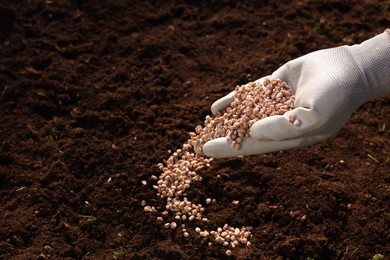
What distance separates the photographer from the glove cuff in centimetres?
352

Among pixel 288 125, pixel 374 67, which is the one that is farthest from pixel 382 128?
pixel 288 125

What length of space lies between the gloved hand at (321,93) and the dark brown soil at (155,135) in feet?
1.73

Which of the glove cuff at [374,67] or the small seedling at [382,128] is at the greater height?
the glove cuff at [374,67]

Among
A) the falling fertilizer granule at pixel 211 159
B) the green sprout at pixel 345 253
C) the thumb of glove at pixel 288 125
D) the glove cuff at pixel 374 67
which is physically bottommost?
the green sprout at pixel 345 253

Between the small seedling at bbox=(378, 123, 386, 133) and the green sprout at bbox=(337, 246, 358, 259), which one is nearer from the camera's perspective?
the green sprout at bbox=(337, 246, 358, 259)

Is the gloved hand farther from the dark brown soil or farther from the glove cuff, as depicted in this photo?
the dark brown soil

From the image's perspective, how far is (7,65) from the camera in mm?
4762

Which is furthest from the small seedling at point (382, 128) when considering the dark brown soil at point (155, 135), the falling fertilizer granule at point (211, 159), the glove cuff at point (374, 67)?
the falling fertilizer granule at point (211, 159)

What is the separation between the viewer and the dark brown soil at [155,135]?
363 cm

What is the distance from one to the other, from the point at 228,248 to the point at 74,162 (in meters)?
1.30

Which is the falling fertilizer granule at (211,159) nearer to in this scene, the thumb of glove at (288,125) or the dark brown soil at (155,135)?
the dark brown soil at (155,135)

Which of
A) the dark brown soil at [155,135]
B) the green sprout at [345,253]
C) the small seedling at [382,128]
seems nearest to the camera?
the green sprout at [345,253]

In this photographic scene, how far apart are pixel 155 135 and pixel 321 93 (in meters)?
1.42

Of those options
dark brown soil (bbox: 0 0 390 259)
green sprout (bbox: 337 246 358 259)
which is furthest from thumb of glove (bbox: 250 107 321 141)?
green sprout (bbox: 337 246 358 259)
